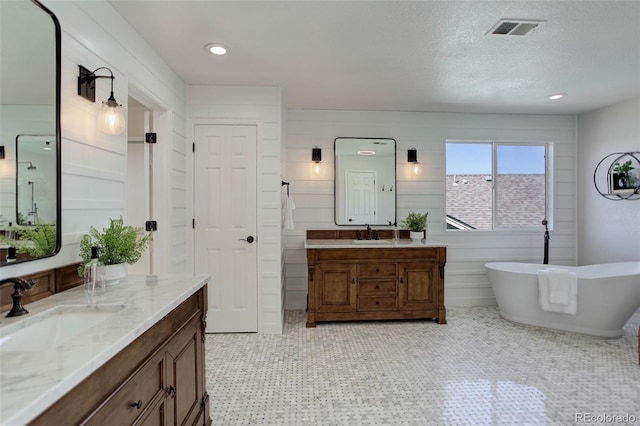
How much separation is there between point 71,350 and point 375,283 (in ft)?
9.73

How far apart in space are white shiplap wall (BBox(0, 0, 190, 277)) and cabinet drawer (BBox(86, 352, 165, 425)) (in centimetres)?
68

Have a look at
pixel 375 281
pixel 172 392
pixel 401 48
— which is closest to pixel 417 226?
pixel 375 281

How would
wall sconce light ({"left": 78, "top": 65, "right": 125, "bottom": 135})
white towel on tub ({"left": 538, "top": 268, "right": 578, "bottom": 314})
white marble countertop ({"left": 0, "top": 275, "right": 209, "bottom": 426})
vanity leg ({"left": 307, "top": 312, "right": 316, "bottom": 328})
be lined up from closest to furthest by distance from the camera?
white marble countertop ({"left": 0, "top": 275, "right": 209, "bottom": 426})
wall sconce light ({"left": 78, "top": 65, "right": 125, "bottom": 135})
white towel on tub ({"left": 538, "top": 268, "right": 578, "bottom": 314})
vanity leg ({"left": 307, "top": 312, "right": 316, "bottom": 328})

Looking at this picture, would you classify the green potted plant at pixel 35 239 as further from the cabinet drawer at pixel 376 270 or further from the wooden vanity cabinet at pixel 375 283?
the cabinet drawer at pixel 376 270

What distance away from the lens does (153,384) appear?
1.26 metres

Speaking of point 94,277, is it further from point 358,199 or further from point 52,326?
point 358,199

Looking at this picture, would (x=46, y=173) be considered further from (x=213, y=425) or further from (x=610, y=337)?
(x=610, y=337)

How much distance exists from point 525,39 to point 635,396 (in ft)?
8.30

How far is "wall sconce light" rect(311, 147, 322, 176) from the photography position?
4.04m

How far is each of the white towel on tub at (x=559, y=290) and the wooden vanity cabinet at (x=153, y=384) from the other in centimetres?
318

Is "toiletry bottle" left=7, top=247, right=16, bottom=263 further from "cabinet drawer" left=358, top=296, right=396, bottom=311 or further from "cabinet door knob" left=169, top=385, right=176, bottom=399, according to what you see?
"cabinet drawer" left=358, top=296, right=396, bottom=311

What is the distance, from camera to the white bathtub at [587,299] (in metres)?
3.03

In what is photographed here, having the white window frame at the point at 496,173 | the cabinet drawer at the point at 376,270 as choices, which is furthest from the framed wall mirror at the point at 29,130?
the white window frame at the point at 496,173

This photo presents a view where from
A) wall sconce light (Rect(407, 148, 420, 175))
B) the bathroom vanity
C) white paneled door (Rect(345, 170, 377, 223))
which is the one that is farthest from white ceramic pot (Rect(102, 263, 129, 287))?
wall sconce light (Rect(407, 148, 420, 175))
